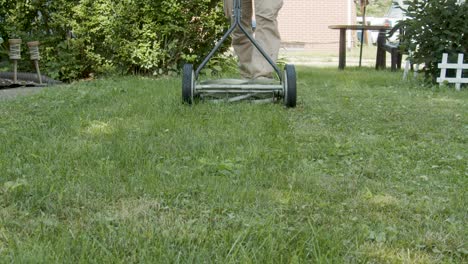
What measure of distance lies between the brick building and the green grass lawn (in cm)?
1592

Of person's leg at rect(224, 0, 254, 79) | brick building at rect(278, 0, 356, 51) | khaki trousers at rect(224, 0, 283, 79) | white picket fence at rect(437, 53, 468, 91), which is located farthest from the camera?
brick building at rect(278, 0, 356, 51)

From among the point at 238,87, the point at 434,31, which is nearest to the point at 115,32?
the point at 238,87

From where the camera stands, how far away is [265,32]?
4.69 meters

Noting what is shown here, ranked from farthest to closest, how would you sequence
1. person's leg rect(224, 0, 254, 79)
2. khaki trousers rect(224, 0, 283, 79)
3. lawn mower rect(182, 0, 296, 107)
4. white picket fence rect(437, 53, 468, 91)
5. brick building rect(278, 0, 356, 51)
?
brick building rect(278, 0, 356, 51) < white picket fence rect(437, 53, 468, 91) < person's leg rect(224, 0, 254, 79) < khaki trousers rect(224, 0, 283, 79) < lawn mower rect(182, 0, 296, 107)

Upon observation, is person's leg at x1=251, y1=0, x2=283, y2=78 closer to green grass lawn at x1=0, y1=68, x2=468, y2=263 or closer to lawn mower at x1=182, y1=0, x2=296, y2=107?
lawn mower at x1=182, y1=0, x2=296, y2=107

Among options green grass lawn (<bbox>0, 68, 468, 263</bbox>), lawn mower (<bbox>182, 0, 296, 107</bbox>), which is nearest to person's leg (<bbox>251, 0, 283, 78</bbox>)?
lawn mower (<bbox>182, 0, 296, 107</bbox>)

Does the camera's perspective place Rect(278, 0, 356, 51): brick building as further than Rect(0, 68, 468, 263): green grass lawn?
Yes

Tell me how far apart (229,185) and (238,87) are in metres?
1.92

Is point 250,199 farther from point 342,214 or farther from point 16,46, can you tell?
point 16,46

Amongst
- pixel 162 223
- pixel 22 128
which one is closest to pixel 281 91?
pixel 22 128

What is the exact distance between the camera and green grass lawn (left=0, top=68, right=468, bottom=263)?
1581 millimetres

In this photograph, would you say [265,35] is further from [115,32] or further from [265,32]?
[115,32]

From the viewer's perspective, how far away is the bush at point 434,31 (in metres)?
6.17

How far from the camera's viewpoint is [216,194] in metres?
2.03
